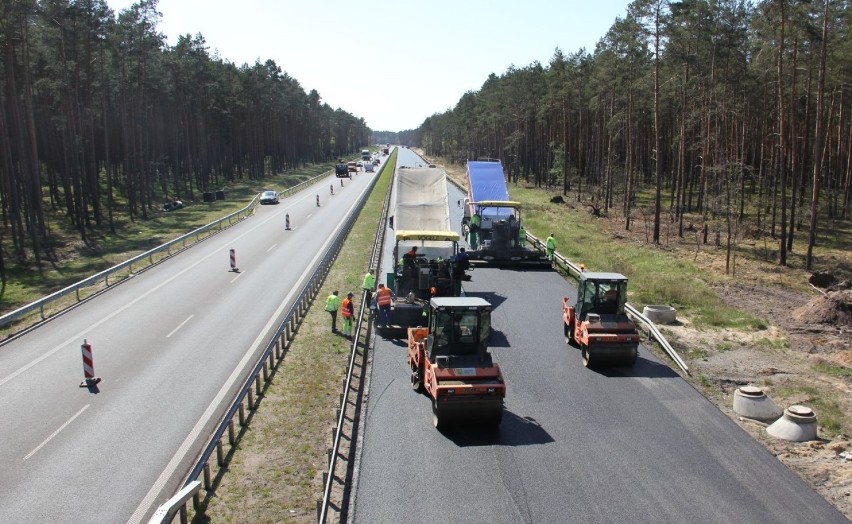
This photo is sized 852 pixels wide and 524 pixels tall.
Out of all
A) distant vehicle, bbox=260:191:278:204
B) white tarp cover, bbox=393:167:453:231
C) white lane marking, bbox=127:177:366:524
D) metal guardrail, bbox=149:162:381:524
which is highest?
white tarp cover, bbox=393:167:453:231

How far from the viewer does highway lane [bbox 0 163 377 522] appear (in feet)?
36.2

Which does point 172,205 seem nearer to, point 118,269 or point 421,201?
point 118,269

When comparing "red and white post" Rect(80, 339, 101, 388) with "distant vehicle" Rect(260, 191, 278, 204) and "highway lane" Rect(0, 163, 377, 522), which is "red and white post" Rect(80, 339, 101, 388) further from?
"distant vehicle" Rect(260, 191, 278, 204)

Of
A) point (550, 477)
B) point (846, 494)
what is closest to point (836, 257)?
point (846, 494)

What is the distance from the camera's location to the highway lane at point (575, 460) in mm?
10477

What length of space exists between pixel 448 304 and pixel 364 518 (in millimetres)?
4952

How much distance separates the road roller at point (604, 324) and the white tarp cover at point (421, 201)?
1097cm

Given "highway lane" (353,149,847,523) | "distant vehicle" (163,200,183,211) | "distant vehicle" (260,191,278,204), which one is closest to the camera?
"highway lane" (353,149,847,523)

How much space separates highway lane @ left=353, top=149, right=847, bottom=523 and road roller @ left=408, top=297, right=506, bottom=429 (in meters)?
0.54

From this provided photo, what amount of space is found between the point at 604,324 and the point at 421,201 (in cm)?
1425

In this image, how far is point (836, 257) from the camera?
33.8 meters

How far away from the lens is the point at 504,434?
1338cm

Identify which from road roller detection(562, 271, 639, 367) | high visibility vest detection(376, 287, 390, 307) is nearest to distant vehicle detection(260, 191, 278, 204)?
high visibility vest detection(376, 287, 390, 307)

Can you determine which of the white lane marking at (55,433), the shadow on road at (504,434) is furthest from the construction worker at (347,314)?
the white lane marking at (55,433)
